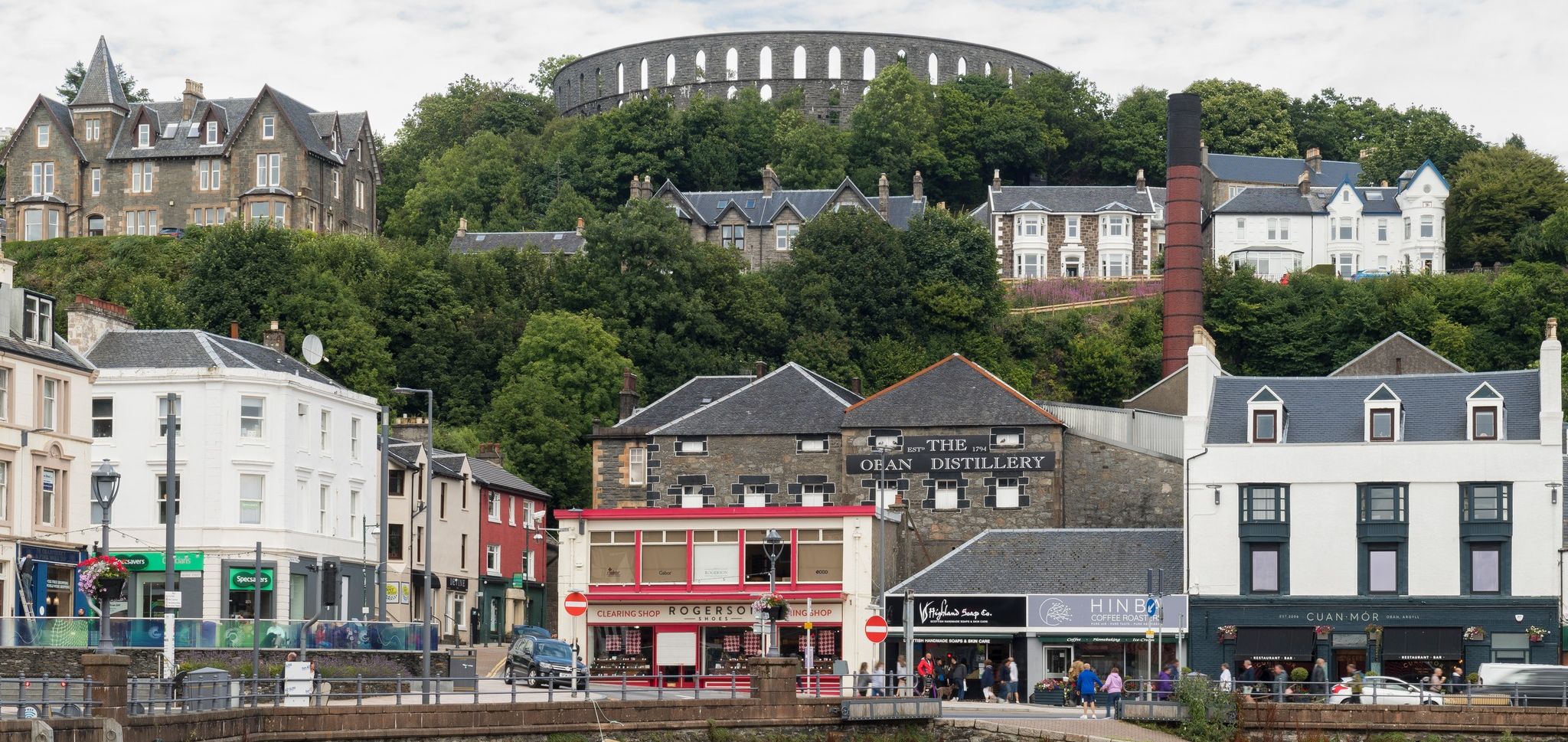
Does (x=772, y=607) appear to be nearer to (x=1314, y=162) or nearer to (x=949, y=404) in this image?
(x=949, y=404)

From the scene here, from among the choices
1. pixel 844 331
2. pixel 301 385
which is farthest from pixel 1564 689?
pixel 844 331

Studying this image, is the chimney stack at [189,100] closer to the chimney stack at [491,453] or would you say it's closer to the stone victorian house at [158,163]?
the stone victorian house at [158,163]

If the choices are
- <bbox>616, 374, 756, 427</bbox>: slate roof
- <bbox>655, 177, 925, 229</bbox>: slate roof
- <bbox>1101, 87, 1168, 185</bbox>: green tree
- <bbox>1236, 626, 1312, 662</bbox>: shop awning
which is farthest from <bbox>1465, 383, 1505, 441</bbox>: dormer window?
<bbox>1101, 87, 1168, 185</bbox>: green tree

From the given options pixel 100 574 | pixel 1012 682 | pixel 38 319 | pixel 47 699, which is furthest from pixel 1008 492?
pixel 47 699

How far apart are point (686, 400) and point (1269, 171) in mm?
70290

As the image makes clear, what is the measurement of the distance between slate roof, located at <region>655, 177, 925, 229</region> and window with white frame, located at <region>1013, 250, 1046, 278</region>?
5760 millimetres

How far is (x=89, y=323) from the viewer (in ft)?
205

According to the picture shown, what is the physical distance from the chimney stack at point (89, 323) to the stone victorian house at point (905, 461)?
15528 mm

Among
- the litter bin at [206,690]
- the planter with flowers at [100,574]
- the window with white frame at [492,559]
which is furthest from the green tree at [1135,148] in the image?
the litter bin at [206,690]

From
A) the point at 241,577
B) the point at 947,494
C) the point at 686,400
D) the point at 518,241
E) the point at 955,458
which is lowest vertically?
the point at 241,577

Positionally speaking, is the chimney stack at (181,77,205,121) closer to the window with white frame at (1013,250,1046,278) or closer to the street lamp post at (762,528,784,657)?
the window with white frame at (1013,250,1046,278)


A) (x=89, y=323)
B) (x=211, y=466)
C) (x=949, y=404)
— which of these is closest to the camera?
(x=211, y=466)

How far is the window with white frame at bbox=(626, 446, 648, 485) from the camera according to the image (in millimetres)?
70938

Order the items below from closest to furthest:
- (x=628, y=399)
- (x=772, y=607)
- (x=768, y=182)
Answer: (x=772, y=607), (x=628, y=399), (x=768, y=182)
